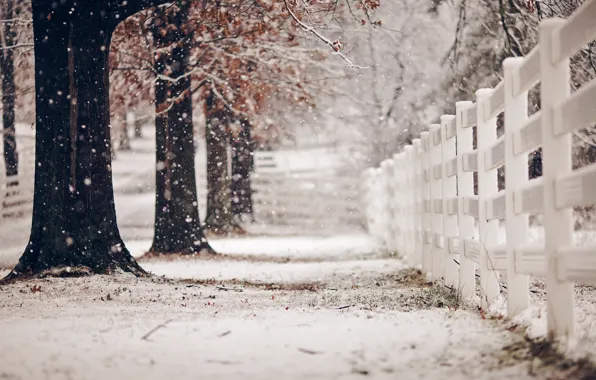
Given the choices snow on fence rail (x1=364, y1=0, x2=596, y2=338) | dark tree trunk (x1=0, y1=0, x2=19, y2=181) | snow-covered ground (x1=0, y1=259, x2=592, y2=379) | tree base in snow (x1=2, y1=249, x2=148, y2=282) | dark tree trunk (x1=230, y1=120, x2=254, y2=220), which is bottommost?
snow-covered ground (x1=0, y1=259, x2=592, y2=379)

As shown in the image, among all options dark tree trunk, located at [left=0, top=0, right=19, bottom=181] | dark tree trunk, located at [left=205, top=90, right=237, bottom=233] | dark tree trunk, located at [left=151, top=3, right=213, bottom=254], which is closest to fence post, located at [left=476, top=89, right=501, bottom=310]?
dark tree trunk, located at [left=151, top=3, right=213, bottom=254]

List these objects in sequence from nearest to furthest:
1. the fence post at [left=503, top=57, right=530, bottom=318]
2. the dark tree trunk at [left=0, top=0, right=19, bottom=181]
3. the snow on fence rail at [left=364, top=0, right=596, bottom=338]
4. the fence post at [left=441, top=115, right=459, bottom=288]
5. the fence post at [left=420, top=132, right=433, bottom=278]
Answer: the snow on fence rail at [left=364, top=0, right=596, bottom=338] < the fence post at [left=503, top=57, right=530, bottom=318] < the fence post at [left=441, top=115, right=459, bottom=288] < the fence post at [left=420, top=132, right=433, bottom=278] < the dark tree trunk at [left=0, top=0, right=19, bottom=181]

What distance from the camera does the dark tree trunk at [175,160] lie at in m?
14.7

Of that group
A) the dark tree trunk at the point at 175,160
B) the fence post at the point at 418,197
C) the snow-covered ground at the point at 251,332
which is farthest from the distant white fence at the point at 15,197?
the snow-covered ground at the point at 251,332

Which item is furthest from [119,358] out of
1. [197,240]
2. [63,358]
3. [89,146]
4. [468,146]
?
[197,240]

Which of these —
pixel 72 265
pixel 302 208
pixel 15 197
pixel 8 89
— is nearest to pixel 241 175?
pixel 302 208

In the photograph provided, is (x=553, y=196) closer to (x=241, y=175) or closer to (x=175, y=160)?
(x=175, y=160)

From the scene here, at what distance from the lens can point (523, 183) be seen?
5.62 meters

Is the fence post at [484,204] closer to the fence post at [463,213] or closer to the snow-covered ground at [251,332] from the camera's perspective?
the snow-covered ground at [251,332]

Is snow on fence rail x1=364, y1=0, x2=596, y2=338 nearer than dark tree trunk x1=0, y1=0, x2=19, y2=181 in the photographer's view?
Yes

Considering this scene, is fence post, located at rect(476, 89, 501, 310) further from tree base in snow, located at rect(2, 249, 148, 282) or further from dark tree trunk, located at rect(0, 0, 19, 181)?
dark tree trunk, located at rect(0, 0, 19, 181)

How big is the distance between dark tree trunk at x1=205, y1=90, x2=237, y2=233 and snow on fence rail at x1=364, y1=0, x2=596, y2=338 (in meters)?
11.9

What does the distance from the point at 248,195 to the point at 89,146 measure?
51.7 feet

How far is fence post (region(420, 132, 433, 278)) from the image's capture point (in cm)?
980
